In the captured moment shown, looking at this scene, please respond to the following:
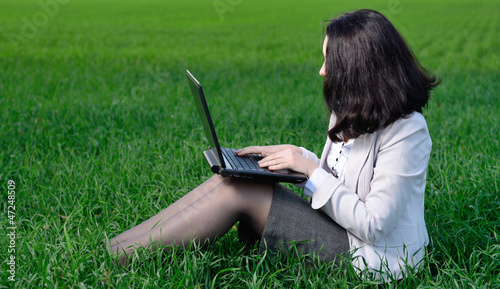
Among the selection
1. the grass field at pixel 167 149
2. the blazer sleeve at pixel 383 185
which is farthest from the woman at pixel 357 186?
the grass field at pixel 167 149

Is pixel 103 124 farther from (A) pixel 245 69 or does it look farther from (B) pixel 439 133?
(A) pixel 245 69

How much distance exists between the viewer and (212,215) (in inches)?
79.7

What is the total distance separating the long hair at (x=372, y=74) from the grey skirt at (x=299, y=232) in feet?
1.16

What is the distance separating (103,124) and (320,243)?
2.91 metres

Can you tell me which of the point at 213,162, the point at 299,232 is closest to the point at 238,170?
the point at 213,162

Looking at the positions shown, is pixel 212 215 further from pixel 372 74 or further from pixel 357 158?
pixel 372 74

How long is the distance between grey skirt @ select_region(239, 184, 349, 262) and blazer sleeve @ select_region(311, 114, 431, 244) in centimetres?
9

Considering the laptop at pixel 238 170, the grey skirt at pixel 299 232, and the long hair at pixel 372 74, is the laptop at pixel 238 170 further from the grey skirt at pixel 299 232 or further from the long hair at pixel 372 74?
the long hair at pixel 372 74

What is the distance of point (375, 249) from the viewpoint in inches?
80.0

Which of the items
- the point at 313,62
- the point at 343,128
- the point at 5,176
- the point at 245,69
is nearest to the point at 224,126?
the point at 5,176

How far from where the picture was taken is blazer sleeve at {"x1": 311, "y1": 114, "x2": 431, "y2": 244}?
6.20 ft

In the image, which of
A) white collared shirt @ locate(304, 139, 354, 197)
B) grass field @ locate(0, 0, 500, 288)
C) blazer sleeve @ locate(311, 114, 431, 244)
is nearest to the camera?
blazer sleeve @ locate(311, 114, 431, 244)

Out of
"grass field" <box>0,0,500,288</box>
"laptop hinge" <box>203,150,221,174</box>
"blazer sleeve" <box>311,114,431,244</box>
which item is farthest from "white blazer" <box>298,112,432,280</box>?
"laptop hinge" <box>203,150,221,174</box>

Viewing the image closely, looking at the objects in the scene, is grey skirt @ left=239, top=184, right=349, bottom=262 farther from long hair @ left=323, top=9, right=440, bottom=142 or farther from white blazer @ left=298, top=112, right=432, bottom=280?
long hair @ left=323, top=9, right=440, bottom=142
